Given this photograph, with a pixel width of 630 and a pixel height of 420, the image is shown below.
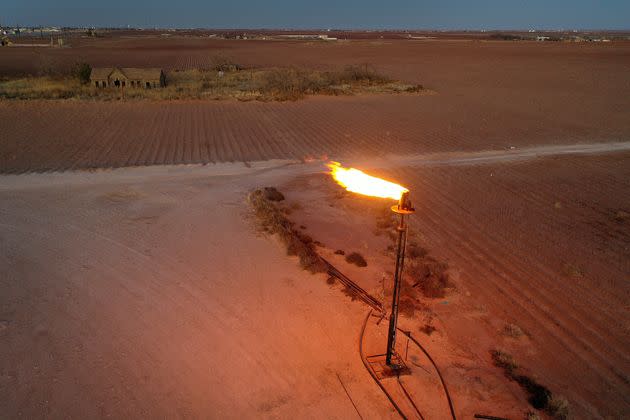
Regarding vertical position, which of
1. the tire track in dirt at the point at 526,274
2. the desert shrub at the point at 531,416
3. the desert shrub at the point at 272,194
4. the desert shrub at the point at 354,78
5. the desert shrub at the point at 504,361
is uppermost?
the desert shrub at the point at 354,78

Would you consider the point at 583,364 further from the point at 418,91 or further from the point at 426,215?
the point at 418,91

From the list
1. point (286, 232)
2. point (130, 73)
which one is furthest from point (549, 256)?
point (130, 73)

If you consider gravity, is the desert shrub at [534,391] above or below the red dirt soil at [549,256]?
below

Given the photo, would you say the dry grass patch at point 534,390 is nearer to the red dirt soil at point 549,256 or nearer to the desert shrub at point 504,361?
the desert shrub at point 504,361

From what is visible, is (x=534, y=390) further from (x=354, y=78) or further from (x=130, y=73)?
(x=354, y=78)

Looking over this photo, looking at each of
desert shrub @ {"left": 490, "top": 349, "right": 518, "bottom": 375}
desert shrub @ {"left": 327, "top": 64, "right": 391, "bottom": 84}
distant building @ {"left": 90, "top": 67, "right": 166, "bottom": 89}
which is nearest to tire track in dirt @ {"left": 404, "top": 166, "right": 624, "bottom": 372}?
desert shrub @ {"left": 490, "top": 349, "right": 518, "bottom": 375}

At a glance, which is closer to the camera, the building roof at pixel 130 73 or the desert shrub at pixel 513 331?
the desert shrub at pixel 513 331

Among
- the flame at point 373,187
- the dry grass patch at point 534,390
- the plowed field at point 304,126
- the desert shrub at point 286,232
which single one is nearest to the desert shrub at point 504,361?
the dry grass patch at point 534,390

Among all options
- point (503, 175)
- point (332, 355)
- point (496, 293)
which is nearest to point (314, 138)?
point (503, 175)
